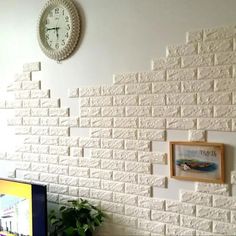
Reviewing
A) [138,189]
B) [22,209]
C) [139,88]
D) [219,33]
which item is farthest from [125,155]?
[219,33]

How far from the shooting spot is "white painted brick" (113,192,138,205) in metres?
1.89

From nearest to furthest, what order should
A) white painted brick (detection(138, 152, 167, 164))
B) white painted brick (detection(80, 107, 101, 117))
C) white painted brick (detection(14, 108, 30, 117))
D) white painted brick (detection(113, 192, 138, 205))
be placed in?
white painted brick (detection(138, 152, 167, 164)) < white painted brick (detection(113, 192, 138, 205)) < white painted brick (detection(80, 107, 101, 117)) < white painted brick (detection(14, 108, 30, 117))

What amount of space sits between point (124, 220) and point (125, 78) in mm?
930

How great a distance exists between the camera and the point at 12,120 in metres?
2.39

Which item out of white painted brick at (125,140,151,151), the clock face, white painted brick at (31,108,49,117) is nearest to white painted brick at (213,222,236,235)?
white painted brick at (125,140,151,151)

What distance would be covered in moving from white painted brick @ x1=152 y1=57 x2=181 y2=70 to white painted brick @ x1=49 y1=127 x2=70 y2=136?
31.5 inches

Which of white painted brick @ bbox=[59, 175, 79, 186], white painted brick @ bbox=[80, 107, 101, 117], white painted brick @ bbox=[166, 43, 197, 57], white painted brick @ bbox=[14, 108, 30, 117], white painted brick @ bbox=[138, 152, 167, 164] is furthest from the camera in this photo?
white painted brick @ bbox=[14, 108, 30, 117]

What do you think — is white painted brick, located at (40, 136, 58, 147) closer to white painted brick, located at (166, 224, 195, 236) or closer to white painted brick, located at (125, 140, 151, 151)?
white painted brick, located at (125, 140, 151, 151)

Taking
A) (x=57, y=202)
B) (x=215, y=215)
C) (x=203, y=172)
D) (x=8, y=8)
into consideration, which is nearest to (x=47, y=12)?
(x=8, y=8)

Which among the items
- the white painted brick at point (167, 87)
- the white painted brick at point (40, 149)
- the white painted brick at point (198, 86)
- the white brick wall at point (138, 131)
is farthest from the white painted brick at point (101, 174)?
the white painted brick at point (198, 86)

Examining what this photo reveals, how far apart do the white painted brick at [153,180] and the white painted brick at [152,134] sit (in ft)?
0.77

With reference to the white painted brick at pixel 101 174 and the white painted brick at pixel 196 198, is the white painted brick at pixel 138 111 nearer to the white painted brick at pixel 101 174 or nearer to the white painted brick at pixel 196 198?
the white painted brick at pixel 101 174

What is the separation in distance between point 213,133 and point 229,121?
109 millimetres

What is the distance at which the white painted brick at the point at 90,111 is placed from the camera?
2.01 meters
